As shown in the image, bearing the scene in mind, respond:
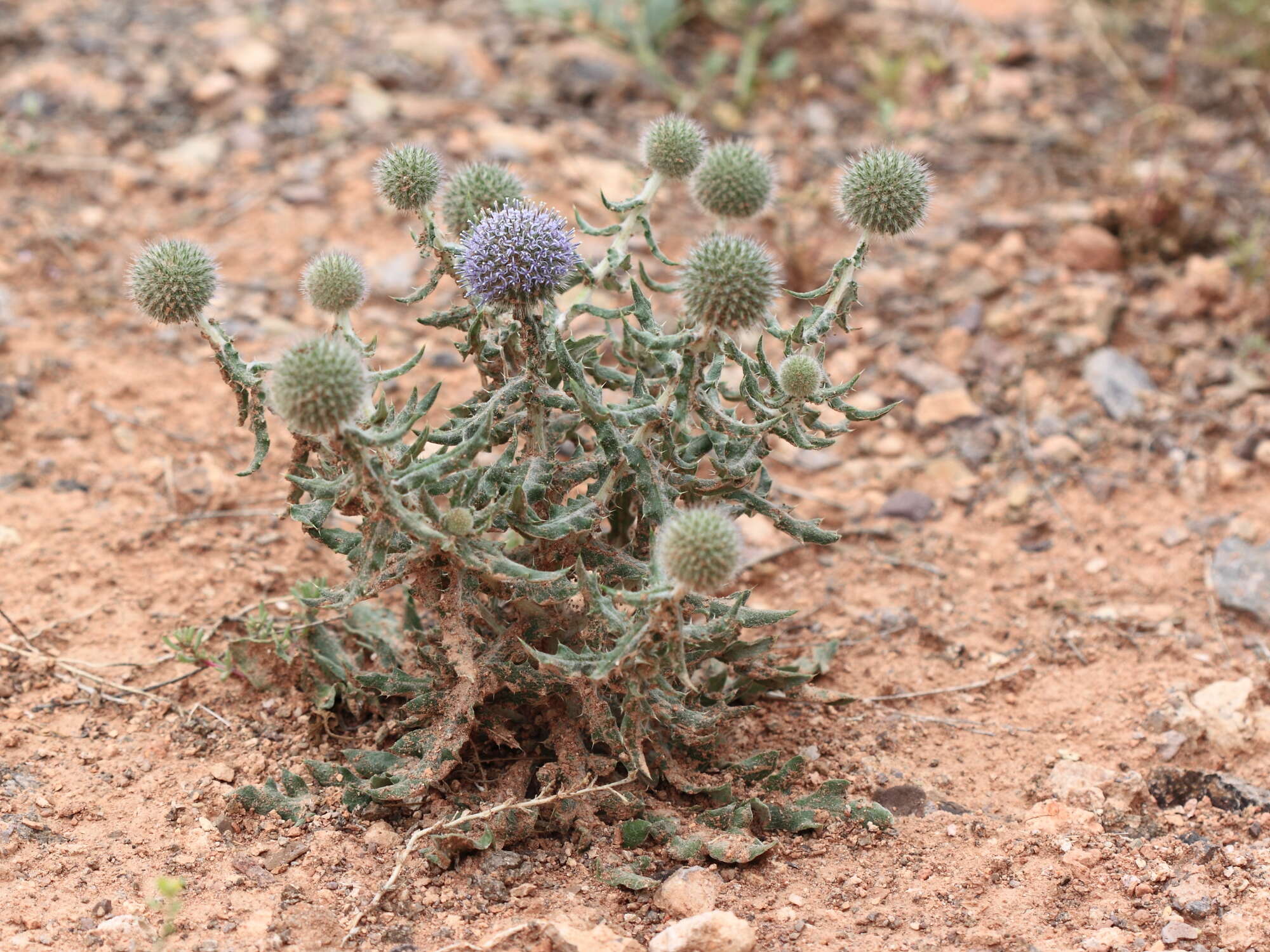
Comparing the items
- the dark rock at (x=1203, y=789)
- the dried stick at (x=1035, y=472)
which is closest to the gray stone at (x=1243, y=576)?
the dried stick at (x=1035, y=472)

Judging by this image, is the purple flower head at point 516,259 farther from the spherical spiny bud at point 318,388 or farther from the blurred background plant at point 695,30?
the blurred background plant at point 695,30

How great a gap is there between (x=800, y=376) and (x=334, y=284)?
1601 millimetres

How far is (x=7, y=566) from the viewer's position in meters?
5.04

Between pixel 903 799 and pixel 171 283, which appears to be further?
pixel 903 799

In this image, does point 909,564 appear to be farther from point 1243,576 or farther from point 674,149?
point 674,149

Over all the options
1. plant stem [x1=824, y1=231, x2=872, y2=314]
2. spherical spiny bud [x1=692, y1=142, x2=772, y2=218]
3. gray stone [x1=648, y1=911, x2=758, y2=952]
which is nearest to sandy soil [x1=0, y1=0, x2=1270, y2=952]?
gray stone [x1=648, y1=911, x2=758, y2=952]

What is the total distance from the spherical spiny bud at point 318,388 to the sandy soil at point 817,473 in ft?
4.60

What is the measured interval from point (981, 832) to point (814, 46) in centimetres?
685

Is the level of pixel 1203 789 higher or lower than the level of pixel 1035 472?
lower

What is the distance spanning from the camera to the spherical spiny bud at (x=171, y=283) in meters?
4.00

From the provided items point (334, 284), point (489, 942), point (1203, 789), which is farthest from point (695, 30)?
point (489, 942)

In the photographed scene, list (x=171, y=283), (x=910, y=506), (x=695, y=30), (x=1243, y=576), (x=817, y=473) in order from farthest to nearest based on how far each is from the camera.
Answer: (x=695, y=30) < (x=817, y=473) < (x=910, y=506) < (x=1243, y=576) < (x=171, y=283)

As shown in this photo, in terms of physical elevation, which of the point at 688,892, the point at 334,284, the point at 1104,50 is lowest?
the point at 688,892

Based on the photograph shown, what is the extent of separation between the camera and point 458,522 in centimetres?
365
